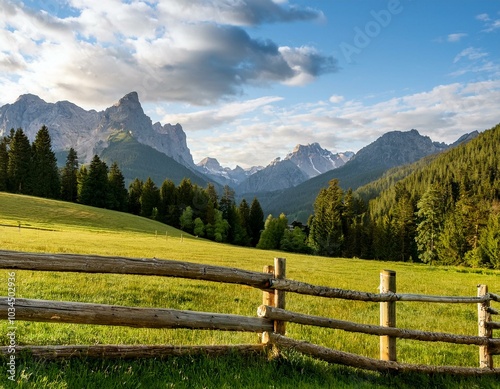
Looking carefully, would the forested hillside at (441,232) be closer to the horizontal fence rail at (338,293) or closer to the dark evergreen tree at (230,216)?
the dark evergreen tree at (230,216)

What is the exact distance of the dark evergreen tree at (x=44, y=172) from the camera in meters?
92.8

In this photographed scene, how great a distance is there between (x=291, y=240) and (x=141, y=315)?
93.3 metres

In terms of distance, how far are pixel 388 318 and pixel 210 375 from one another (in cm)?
432

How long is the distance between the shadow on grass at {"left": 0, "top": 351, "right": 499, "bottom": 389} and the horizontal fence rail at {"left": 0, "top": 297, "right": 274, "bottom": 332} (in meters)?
0.57

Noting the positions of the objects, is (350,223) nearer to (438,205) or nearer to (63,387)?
(438,205)

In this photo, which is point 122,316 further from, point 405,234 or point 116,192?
point 116,192

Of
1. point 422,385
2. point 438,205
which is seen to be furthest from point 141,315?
point 438,205

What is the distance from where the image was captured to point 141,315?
19.9 feet

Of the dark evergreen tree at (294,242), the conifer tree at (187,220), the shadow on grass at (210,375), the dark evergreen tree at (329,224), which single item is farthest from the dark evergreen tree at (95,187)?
the shadow on grass at (210,375)

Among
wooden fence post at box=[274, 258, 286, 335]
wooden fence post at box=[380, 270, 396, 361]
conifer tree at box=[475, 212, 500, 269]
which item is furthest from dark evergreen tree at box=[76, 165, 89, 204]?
wooden fence post at box=[380, 270, 396, 361]

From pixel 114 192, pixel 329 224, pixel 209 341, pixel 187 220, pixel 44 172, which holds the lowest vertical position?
pixel 209 341

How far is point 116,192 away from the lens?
335ft

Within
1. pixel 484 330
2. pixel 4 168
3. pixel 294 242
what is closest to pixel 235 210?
pixel 294 242

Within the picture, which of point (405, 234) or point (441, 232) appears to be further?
Result: point (405, 234)
